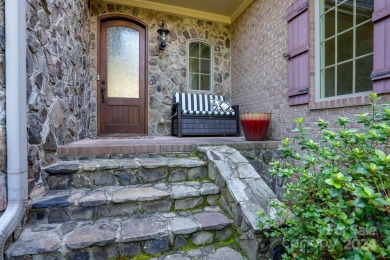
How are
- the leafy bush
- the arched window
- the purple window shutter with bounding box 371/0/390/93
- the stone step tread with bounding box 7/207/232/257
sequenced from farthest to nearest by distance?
1. the arched window
2. the purple window shutter with bounding box 371/0/390/93
3. the stone step tread with bounding box 7/207/232/257
4. the leafy bush

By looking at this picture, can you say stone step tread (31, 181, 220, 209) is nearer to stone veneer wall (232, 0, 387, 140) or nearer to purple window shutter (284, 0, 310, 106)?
stone veneer wall (232, 0, 387, 140)

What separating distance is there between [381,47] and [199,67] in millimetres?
3240

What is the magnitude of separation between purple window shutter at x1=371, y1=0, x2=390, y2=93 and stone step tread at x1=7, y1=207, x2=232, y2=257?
176cm

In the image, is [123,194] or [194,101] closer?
[123,194]

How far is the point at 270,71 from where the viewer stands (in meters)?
3.53

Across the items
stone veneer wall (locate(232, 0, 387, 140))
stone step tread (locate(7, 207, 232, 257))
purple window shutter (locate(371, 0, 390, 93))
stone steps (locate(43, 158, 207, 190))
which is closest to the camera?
stone step tread (locate(7, 207, 232, 257))

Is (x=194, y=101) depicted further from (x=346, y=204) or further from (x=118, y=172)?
(x=346, y=204)

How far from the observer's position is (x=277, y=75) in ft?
11.0

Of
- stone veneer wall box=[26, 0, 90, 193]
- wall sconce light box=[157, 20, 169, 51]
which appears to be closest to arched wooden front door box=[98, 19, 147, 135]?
wall sconce light box=[157, 20, 169, 51]

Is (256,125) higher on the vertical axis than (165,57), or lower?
lower

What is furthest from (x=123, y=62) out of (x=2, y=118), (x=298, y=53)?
(x=2, y=118)

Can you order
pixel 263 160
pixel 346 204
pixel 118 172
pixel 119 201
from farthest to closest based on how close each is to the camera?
pixel 263 160 < pixel 118 172 < pixel 119 201 < pixel 346 204

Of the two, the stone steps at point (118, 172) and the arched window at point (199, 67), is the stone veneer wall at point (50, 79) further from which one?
the arched window at point (199, 67)

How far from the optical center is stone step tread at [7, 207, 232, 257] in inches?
51.2
